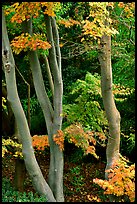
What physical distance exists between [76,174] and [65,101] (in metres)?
2.07

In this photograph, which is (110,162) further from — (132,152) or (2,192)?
(132,152)

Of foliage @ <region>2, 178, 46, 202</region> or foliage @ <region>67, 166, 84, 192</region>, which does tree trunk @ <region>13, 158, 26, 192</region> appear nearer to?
foliage @ <region>2, 178, 46, 202</region>

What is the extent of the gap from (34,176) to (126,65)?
3.30 metres

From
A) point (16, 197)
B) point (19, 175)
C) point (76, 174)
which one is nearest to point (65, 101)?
point (76, 174)

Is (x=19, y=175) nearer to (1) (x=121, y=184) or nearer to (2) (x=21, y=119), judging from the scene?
(2) (x=21, y=119)

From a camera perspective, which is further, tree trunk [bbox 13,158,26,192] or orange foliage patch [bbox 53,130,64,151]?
tree trunk [bbox 13,158,26,192]

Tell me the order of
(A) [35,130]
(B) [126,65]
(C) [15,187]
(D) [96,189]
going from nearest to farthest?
1. (C) [15,187]
2. (B) [126,65]
3. (D) [96,189]
4. (A) [35,130]

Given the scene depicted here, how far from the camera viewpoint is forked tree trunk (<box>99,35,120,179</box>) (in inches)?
231

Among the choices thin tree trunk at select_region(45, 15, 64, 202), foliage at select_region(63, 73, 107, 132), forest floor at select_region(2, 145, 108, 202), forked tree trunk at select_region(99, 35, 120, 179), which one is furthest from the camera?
forest floor at select_region(2, 145, 108, 202)

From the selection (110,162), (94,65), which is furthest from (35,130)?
(110,162)

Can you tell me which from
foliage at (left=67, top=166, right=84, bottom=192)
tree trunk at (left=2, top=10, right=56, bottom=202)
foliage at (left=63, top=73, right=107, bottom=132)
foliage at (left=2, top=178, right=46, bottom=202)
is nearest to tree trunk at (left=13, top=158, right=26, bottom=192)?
foliage at (left=2, top=178, right=46, bottom=202)

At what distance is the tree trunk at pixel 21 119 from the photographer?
5402 millimetres

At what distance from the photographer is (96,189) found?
8.59 m

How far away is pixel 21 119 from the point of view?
5680mm
